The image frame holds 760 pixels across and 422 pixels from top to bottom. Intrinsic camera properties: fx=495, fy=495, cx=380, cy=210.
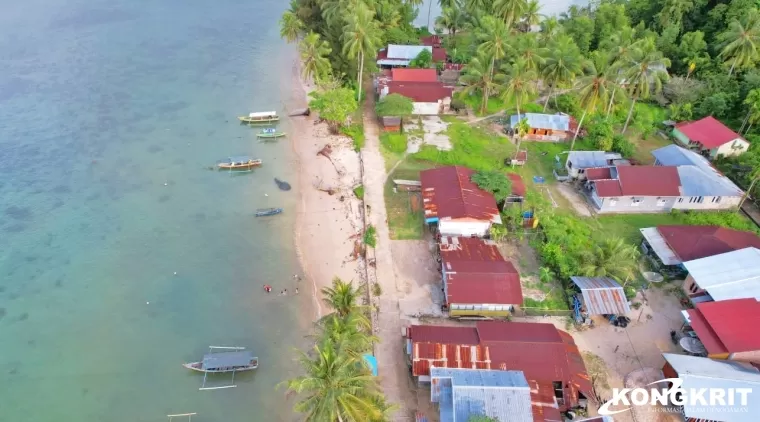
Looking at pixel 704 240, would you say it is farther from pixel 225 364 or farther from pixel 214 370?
pixel 214 370

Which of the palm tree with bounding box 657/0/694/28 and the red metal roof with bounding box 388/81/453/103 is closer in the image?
the red metal roof with bounding box 388/81/453/103

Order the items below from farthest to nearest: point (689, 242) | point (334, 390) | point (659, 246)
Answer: point (659, 246)
point (689, 242)
point (334, 390)

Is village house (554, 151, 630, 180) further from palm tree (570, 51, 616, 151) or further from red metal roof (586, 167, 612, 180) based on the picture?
palm tree (570, 51, 616, 151)

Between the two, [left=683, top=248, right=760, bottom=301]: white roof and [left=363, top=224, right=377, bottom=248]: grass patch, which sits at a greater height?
[left=363, top=224, right=377, bottom=248]: grass patch

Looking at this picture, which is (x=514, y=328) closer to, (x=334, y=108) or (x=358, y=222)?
(x=358, y=222)

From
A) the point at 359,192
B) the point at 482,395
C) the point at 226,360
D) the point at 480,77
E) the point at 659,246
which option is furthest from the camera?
the point at 480,77

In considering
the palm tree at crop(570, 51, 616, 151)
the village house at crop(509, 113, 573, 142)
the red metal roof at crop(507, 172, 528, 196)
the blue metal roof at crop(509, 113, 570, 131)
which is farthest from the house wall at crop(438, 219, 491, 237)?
the palm tree at crop(570, 51, 616, 151)

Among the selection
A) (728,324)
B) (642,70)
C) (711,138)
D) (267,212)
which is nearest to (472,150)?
(642,70)

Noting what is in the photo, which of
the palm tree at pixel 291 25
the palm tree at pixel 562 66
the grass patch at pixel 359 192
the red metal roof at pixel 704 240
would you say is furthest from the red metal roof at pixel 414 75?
the red metal roof at pixel 704 240
